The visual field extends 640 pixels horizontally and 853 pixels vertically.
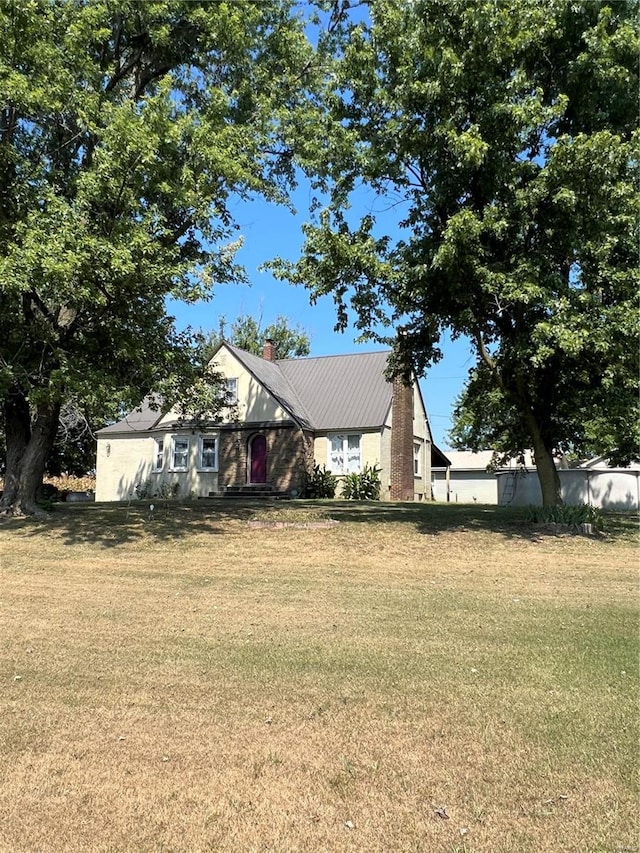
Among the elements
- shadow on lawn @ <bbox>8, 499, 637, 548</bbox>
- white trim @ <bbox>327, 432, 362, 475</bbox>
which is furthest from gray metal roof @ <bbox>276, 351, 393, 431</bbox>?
shadow on lawn @ <bbox>8, 499, 637, 548</bbox>

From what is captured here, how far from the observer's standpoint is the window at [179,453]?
1110 inches

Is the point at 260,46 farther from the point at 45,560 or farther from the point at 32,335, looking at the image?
the point at 45,560

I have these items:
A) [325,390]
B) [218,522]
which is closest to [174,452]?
[325,390]

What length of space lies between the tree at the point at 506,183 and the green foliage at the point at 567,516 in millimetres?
1640

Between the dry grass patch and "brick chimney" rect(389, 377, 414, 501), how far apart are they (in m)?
17.3

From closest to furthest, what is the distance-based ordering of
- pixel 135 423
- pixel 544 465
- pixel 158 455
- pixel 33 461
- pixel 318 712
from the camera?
pixel 318 712 → pixel 544 465 → pixel 33 461 → pixel 158 455 → pixel 135 423

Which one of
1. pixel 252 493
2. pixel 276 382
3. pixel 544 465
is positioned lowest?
pixel 252 493

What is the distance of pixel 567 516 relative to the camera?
1407 centimetres

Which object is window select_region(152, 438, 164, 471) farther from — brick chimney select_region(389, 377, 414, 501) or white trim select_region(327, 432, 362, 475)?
brick chimney select_region(389, 377, 414, 501)

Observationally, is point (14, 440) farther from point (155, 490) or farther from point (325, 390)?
point (325, 390)

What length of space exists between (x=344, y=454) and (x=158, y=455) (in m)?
8.48

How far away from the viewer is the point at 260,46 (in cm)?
1669

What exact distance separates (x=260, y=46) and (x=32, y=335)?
9560 mm

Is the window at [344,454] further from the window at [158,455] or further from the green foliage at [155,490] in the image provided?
the window at [158,455]
